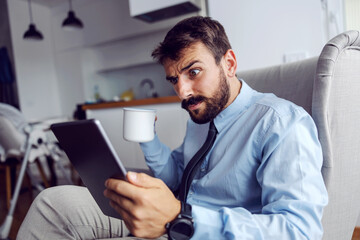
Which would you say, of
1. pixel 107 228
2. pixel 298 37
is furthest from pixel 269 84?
pixel 107 228

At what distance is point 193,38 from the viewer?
0.74 meters

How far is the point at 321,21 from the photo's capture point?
1312 mm

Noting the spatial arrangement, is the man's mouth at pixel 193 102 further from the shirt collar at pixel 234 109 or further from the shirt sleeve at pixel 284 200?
the shirt sleeve at pixel 284 200

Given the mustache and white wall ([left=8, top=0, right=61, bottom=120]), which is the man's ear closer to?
the mustache

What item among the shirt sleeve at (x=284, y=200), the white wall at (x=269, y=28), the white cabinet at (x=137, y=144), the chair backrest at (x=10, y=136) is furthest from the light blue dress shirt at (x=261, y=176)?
the chair backrest at (x=10, y=136)

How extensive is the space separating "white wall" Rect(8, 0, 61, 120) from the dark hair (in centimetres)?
447

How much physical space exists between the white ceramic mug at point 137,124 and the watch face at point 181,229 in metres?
0.32

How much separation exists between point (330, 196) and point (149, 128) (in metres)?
0.52

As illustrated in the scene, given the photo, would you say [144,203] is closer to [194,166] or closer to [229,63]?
[194,166]

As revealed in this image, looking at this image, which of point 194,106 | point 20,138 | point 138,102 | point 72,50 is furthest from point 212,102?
point 72,50

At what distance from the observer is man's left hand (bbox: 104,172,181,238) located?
1.48 ft

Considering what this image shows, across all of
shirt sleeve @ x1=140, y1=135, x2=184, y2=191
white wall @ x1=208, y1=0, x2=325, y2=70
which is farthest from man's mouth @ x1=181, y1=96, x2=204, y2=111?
white wall @ x1=208, y1=0, x2=325, y2=70

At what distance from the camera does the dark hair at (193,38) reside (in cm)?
73

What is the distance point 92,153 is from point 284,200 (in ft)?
1.30
